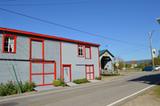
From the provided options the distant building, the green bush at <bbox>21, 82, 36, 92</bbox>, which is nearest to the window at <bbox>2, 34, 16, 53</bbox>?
the green bush at <bbox>21, 82, 36, 92</bbox>

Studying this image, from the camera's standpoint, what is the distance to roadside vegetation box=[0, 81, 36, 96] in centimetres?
1777

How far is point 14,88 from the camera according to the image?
62.0 ft

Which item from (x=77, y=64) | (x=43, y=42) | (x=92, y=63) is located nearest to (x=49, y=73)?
(x=43, y=42)

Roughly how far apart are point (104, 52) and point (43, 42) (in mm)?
19844

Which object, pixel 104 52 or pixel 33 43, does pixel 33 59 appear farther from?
pixel 104 52

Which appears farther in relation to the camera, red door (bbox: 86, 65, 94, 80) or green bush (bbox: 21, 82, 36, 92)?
red door (bbox: 86, 65, 94, 80)

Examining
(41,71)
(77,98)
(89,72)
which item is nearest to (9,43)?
(41,71)

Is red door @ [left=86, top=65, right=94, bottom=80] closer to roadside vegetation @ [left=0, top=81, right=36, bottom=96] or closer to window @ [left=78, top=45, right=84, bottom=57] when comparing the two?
window @ [left=78, top=45, right=84, bottom=57]

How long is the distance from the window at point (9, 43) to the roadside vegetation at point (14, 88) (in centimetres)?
309

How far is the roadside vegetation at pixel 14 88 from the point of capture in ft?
58.3

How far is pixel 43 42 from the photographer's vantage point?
24.0 metres

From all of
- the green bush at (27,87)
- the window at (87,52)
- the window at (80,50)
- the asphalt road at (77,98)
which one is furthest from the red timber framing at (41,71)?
the window at (87,52)

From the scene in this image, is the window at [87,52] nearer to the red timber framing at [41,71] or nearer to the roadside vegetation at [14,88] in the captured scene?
the red timber framing at [41,71]

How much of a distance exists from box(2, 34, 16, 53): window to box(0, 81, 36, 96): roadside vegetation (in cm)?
309
